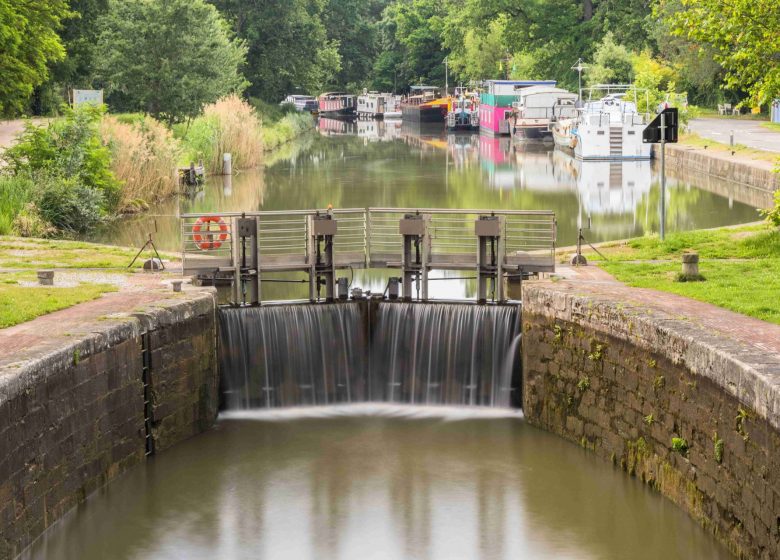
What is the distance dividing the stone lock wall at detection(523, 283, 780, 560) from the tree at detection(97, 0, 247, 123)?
123 feet

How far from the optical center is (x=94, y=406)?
625 inches

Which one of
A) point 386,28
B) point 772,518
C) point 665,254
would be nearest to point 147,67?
point 665,254

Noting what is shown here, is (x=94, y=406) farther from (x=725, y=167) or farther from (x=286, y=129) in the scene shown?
(x=286, y=129)

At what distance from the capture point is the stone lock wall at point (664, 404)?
42.3 feet

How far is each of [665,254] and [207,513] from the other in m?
10.6

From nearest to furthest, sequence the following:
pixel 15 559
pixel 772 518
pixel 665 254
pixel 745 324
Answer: pixel 772 518, pixel 15 559, pixel 745 324, pixel 665 254

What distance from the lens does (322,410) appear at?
20516mm

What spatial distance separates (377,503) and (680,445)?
386 cm

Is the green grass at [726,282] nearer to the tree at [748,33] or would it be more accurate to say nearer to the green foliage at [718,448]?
the green foliage at [718,448]

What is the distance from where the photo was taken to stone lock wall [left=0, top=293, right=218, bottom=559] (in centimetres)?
1375

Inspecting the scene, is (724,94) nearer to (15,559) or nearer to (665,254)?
(665,254)

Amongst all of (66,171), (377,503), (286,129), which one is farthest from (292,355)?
(286,129)

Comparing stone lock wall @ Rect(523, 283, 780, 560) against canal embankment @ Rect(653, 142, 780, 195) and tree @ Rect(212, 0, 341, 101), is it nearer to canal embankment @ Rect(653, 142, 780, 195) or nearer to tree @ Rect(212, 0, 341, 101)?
canal embankment @ Rect(653, 142, 780, 195)

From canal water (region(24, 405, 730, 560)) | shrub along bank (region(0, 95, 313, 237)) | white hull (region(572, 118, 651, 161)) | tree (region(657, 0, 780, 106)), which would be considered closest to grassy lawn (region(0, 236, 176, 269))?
shrub along bank (region(0, 95, 313, 237))
